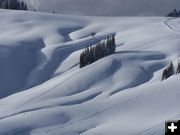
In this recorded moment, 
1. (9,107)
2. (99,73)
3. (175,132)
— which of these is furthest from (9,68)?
(175,132)

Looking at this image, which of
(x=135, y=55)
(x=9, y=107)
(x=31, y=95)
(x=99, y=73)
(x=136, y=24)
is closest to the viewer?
(x=9, y=107)

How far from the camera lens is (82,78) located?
9988cm

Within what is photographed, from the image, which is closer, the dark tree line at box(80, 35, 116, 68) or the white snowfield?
the white snowfield

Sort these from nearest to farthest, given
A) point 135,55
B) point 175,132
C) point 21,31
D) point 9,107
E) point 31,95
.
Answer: point 175,132
point 9,107
point 31,95
point 135,55
point 21,31

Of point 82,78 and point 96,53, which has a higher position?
point 96,53

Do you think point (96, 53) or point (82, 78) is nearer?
point (82, 78)

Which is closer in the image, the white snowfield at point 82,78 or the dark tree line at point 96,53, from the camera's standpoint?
the white snowfield at point 82,78

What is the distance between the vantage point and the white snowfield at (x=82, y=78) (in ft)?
220

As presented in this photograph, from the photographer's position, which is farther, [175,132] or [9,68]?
[9,68]

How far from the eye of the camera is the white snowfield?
67.2 metres

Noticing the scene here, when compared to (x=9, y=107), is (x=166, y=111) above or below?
above

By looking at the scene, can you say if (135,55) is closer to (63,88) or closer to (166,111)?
(63,88)

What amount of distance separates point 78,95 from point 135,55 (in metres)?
33.3

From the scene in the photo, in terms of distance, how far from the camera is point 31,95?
92.2 meters
